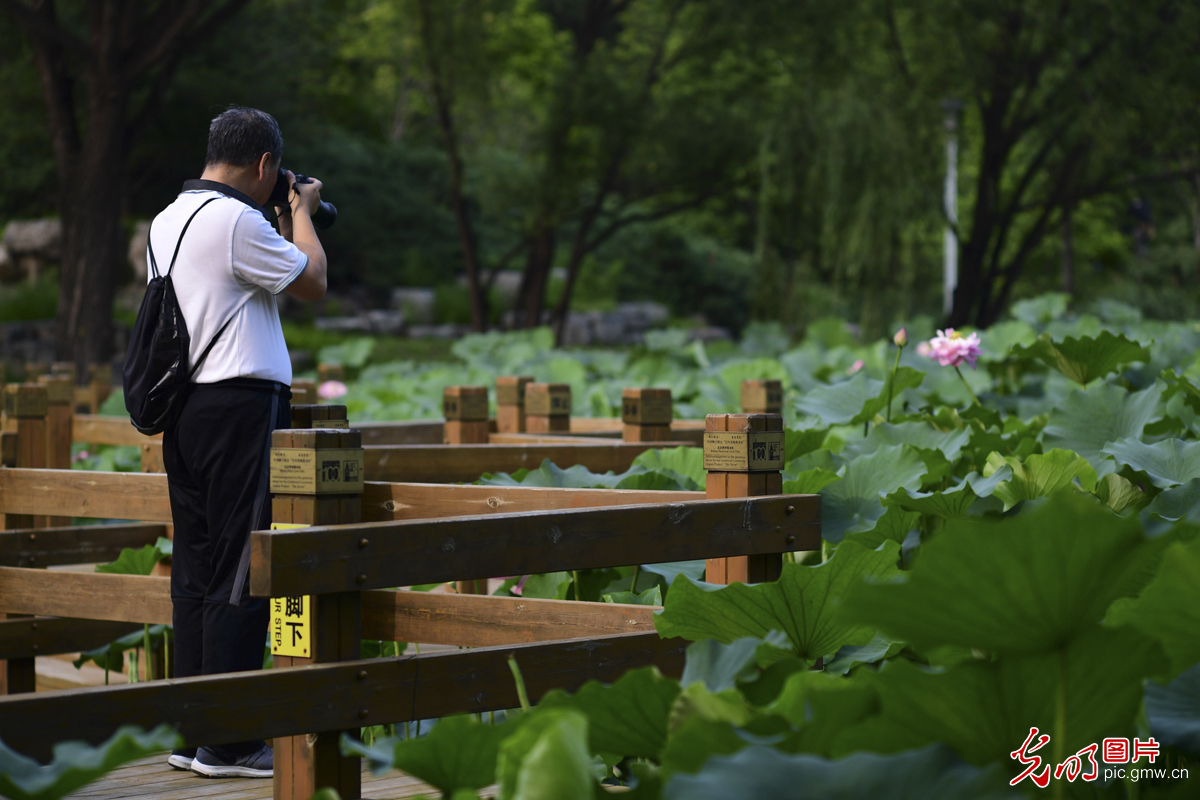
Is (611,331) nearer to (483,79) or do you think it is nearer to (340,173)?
(340,173)

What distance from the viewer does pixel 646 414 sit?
13.2 feet

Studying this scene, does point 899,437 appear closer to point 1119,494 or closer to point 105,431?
point 1119,494

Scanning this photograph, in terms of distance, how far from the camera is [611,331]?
75.2 ft

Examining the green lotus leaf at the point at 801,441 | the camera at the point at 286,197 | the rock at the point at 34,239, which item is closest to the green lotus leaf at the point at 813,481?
the green lotus leaf at the point at 801,441

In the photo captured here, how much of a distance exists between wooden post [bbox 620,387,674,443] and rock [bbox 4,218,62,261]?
1619 cm

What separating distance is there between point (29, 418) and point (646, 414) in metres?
2.63

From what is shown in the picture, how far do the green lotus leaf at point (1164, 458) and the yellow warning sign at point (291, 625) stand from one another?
1560 millimetres

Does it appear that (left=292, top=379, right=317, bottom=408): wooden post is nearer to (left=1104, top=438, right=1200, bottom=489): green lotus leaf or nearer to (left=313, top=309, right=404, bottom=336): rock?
(left=1104, top=438, right=1200, bottom=489): green lotus leaf

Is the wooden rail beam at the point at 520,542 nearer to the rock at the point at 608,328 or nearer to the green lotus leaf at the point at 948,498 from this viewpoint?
the green lotus leaf at the point at 948,498

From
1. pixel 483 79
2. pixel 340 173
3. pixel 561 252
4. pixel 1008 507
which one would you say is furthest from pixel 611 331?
pixel 1008 507

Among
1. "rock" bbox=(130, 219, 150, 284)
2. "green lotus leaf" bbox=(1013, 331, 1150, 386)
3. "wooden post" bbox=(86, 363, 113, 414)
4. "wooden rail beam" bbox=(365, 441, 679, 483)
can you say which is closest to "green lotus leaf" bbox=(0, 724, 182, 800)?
"wooden rail beam" bbox=(365, 441, 679, 483)

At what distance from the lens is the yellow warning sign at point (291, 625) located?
1.80 meters

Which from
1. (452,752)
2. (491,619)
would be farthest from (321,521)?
(452,752)

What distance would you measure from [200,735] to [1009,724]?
105 cm
